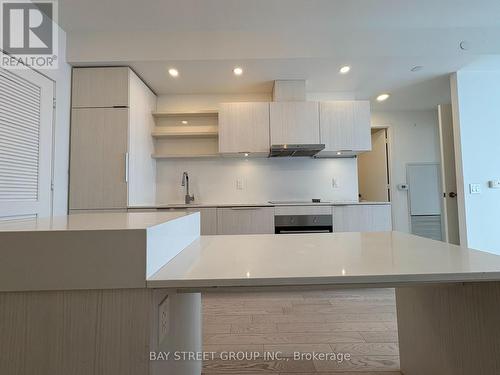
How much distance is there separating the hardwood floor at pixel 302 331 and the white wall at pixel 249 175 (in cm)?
138

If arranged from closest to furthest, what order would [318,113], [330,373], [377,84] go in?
[330,373], [318,113], [377,84]

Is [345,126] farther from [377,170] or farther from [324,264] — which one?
[324,264]

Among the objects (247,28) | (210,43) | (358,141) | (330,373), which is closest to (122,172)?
(210,43)

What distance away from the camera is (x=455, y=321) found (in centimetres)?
107

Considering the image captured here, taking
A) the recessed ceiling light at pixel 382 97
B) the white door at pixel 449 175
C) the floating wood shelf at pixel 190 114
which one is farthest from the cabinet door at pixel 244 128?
the white door at pixel 449 175

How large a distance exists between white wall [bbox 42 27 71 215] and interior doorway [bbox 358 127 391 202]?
15.0ft

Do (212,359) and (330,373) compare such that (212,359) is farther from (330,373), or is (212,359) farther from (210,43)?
(210,43)

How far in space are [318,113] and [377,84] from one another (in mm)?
1000

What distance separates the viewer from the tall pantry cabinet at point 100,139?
2746mm

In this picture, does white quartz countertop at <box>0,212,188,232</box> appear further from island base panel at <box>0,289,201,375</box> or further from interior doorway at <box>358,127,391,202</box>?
interior doorway at <box>358,127,391,202</box>

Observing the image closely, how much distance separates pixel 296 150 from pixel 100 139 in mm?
2296

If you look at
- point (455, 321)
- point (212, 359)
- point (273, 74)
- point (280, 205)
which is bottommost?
point (212, 359)

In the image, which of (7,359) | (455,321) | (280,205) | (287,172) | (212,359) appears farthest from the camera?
(287,172)

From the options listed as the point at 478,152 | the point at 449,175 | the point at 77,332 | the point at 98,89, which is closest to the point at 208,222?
the point at 98,89
